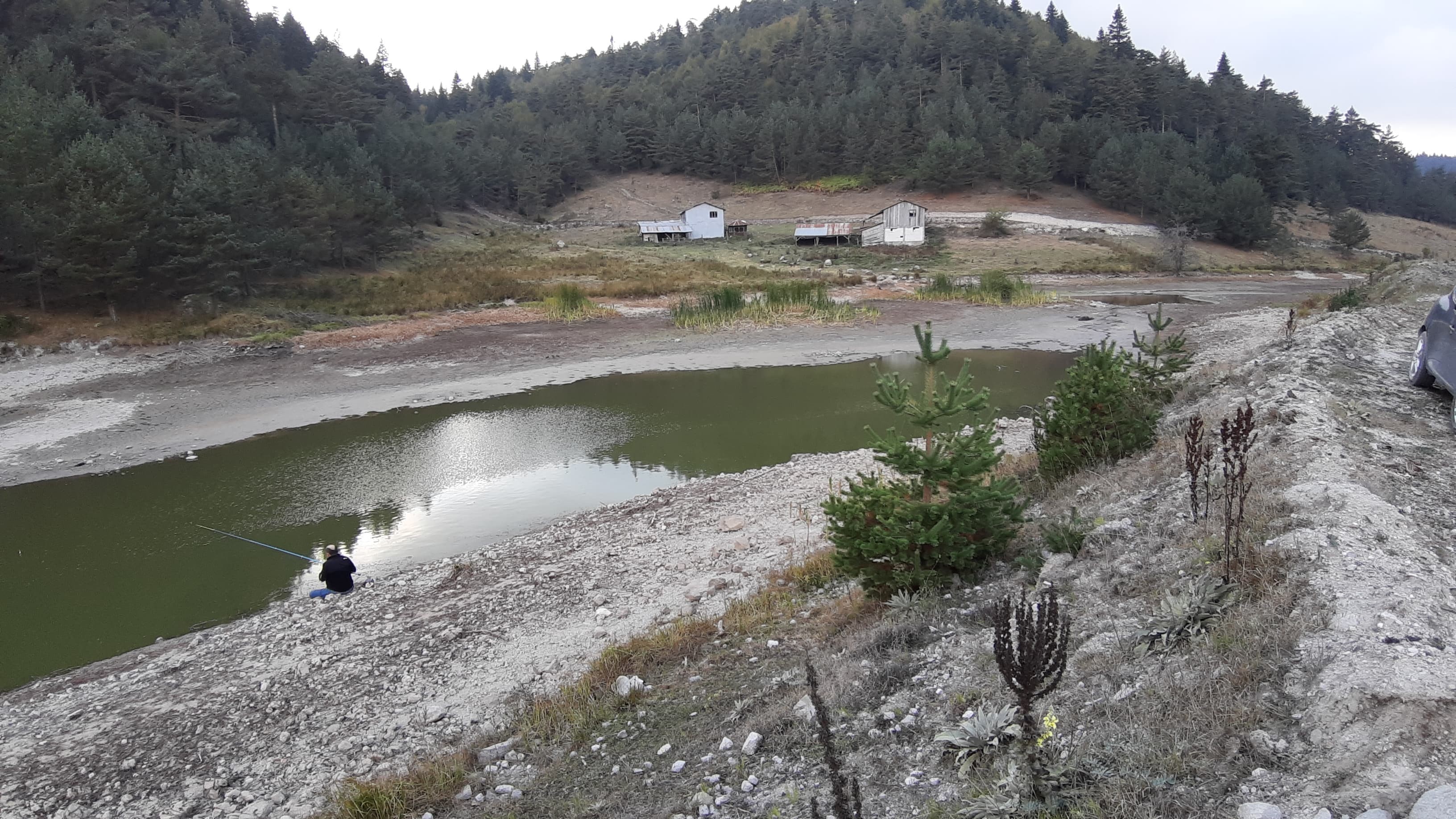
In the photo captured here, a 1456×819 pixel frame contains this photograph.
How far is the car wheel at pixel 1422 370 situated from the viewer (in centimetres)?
1040

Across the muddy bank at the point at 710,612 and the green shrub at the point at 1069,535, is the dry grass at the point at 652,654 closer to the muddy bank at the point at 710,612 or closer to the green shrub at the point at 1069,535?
the muddy bank at the point at 710,612

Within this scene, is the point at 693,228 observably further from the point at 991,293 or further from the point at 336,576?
the point at 336,576

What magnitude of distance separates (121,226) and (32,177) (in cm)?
377

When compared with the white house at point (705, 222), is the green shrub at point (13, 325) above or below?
below

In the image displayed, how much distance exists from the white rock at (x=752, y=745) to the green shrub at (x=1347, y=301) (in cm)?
2180

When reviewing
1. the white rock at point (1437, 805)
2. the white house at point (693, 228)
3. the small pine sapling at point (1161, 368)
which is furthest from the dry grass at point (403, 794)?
the white house at point (693, 228)

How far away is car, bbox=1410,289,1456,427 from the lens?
9.33 m

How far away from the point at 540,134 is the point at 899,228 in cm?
6471

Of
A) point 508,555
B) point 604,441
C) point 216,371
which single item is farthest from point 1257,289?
point 216,371

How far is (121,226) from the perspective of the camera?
33.6 m

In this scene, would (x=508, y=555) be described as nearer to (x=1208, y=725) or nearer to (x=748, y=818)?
(x=748, y=818)

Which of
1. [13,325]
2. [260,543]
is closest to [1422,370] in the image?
[260,543]

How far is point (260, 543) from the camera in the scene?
1512 centimetres

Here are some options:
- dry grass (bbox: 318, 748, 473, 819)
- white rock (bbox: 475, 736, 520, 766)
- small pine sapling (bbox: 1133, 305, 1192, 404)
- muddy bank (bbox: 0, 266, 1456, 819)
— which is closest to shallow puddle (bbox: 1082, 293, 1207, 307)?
muddy bank (bbox: 0, 266, 1456, 819)
